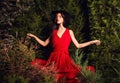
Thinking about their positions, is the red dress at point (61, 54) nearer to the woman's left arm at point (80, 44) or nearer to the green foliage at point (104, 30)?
the woman's left arm at point (80, 44)

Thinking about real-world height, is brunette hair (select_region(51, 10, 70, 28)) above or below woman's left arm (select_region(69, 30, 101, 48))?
above

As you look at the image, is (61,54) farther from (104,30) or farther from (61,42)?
(104,30)

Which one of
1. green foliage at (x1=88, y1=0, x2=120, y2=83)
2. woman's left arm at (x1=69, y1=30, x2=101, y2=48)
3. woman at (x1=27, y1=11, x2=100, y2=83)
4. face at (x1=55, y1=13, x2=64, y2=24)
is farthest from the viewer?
green foliage at (x1=88, y1=0, x2=120, y2=83)

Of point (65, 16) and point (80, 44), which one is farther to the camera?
point (65, 16)

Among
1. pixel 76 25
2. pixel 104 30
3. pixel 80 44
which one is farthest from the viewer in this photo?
pixel 76 25

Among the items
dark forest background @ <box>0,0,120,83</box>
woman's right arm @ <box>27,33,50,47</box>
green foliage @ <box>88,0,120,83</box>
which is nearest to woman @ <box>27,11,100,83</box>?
woman's right arm @ <box>27,33,50,47</box>

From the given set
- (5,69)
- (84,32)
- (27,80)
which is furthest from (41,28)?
(27,80)

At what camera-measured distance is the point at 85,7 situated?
30.7ft

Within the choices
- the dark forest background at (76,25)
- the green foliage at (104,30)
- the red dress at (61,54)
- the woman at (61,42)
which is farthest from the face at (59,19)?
the green foliage at (104,30)

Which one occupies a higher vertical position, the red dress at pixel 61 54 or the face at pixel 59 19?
the face at pixel 59 19

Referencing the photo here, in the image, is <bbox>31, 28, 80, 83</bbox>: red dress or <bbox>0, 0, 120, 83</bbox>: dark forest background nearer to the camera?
<bbox>31, 28, 80, 83</bbox>: red dress

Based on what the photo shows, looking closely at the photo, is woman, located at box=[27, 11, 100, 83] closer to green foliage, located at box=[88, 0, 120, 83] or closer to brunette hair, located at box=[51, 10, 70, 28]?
brunette hair, located at box=[51, 10, 70, 28]

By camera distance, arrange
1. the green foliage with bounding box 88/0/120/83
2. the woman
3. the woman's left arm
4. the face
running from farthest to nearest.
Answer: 1. the green foliage with bounding box 88/0/120/83
2. the face
3. the woman
4. the woman's left arm

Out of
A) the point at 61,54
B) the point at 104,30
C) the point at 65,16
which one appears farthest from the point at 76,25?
the point at 61,54
